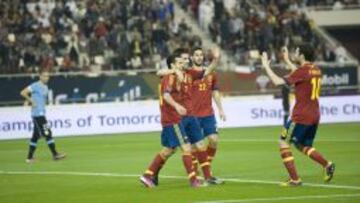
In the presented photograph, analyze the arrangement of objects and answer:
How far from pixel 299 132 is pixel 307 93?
69cm

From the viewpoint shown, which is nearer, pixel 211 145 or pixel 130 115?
pixel 211 145

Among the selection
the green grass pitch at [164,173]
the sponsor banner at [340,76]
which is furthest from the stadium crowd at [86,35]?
the sponsor banner at [340,76]

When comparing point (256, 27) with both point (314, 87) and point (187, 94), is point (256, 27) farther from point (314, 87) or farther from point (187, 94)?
point (314, 87)

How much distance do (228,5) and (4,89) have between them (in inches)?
495

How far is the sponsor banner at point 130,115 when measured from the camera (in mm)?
30188

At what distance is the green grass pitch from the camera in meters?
14.8

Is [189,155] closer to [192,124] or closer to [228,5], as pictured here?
[192,124]

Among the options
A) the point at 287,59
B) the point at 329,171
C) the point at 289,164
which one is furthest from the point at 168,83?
the point at 329,171

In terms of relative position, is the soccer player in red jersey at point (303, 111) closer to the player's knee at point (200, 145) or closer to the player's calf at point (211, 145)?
the player's knee at point (200, 145)

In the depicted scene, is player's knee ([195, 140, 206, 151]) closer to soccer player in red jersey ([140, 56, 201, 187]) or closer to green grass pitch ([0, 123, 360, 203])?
soccer player in red jersey ([140, 56, 201, 187])

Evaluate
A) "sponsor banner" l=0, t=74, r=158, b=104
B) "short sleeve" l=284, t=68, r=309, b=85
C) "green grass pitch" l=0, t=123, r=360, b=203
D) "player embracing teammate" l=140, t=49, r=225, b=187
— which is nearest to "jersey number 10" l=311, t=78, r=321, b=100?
"short sleeve" l=284, t=68, r=309, b=85

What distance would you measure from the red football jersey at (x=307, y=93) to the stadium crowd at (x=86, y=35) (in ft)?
62.7

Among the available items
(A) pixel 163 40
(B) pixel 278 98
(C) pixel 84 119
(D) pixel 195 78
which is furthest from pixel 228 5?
(D) pixel 195 78

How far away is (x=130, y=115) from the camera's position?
1244 inches
